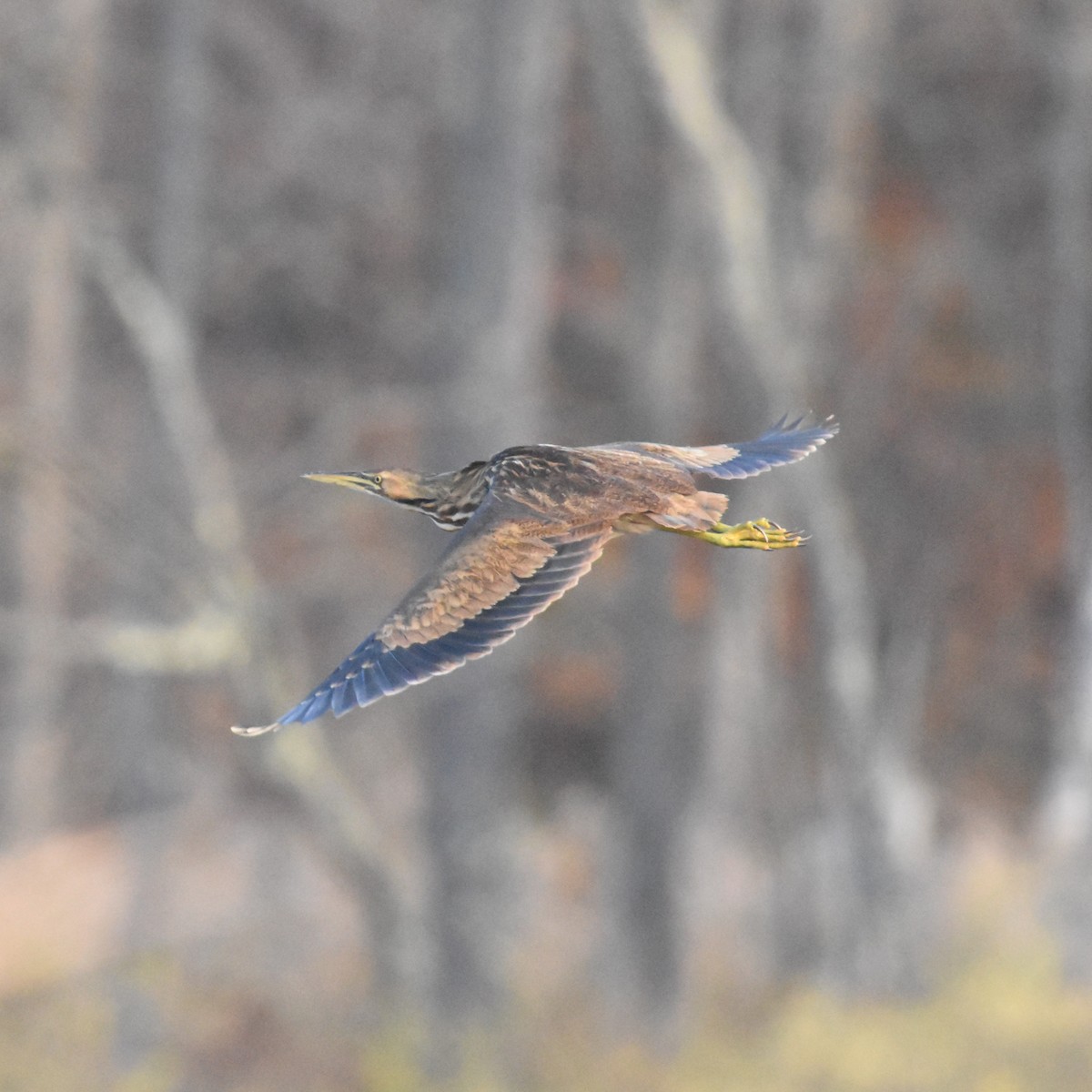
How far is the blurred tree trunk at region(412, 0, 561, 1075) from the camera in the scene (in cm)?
1058

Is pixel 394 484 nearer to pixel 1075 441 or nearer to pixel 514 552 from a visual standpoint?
pixel 514 552

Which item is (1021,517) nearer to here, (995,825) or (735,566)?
(995,825)

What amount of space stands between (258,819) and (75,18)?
26.1ft

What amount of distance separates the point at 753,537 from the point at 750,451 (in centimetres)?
55

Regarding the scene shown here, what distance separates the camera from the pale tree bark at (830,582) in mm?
10336

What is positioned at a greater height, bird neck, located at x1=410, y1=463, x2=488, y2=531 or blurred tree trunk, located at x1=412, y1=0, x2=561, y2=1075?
blurred tree trunk, located at x1=412, y1=0, x2=561, y2=1075

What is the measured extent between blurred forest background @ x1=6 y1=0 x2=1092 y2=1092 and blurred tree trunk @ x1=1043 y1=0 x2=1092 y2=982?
4cm

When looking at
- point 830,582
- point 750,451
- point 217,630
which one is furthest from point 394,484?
point 830,582

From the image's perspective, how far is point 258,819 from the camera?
17484 mm

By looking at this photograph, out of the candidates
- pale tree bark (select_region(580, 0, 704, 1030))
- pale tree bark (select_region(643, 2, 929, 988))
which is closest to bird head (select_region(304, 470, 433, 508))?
pale tree bark (select_region(643, 2, 929, 988))

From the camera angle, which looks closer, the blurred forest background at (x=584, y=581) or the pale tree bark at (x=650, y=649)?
the blurred forest background at (x=584, y=581)

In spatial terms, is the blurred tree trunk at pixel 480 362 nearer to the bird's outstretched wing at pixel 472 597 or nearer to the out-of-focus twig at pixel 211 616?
the out-of-focus twig at pixel 211 616

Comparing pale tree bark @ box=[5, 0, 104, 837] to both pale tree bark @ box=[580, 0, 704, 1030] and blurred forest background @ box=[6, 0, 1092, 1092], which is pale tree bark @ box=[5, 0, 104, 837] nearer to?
blurred forest background @ box=[6, 0, 1092, 1092]

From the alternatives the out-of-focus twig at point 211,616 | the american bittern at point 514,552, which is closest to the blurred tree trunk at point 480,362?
the out-of-focus twig at point 211,616
